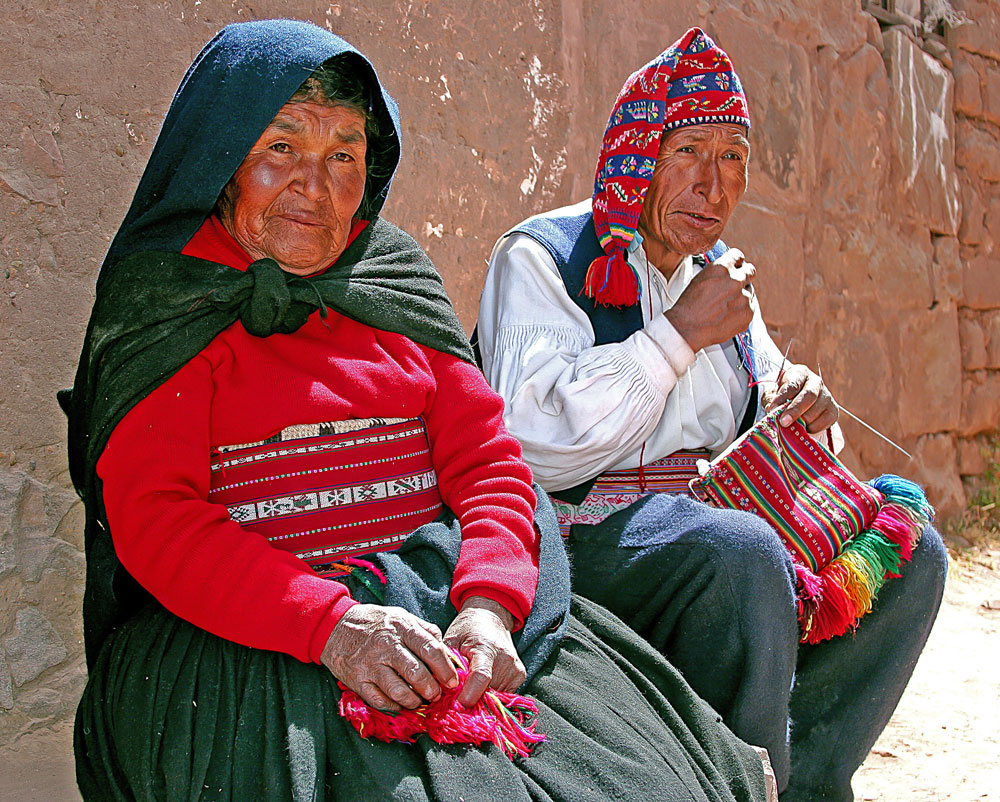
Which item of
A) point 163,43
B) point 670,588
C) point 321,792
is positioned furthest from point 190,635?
point 163,43

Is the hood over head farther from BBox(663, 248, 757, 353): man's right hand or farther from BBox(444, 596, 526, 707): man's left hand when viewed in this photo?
BBox(663, 248, 757, 353): man's right hand

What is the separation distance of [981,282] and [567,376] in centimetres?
472

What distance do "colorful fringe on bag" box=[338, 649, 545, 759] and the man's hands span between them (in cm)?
2

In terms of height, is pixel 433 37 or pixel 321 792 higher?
pixel 433 37

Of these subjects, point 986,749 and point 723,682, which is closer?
point 723,682

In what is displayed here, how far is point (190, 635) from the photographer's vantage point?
1.77 meters

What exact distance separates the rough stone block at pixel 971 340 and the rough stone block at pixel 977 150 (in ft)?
2.75

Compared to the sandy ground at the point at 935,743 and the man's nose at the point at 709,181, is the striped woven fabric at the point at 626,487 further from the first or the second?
the sandy ground at the point at 935,743

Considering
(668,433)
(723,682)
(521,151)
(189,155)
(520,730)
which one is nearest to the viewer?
(520,730)

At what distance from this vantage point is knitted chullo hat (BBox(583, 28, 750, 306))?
8.69ft

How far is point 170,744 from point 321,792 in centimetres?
25

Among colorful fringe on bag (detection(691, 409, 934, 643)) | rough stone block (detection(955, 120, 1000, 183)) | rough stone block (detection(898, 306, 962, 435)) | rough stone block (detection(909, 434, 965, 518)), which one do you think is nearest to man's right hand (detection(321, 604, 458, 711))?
colorful fringe on bag (detection(691, 409, 934, 643))

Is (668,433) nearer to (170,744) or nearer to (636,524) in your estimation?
(636,524)

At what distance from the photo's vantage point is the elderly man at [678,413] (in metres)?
2.23
